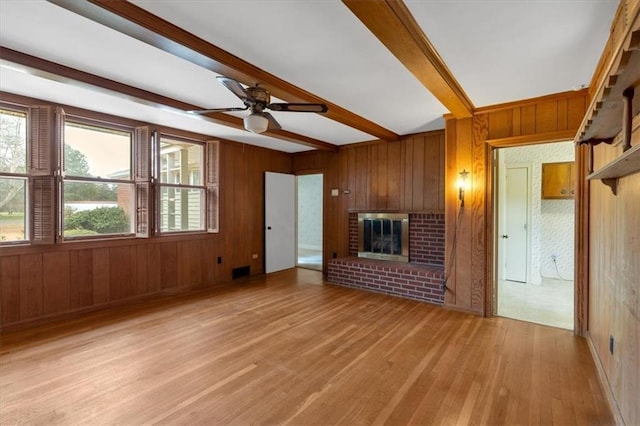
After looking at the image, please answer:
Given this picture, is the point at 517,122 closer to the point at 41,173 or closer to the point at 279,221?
the point at 279,221

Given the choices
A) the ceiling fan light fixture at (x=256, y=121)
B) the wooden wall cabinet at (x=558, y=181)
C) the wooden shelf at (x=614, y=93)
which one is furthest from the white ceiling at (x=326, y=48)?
the wooden wall cabinet at (x=558, y=181)

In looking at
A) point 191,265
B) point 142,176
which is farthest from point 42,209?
point 191,265

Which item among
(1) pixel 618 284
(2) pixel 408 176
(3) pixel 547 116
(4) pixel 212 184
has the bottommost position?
(1) pixel 618 284

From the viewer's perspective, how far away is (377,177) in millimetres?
5438

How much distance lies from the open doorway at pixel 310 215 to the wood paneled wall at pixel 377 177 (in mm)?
2095

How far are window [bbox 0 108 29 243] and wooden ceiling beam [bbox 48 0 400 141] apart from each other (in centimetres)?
238

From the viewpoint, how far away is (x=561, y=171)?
16.6 feet

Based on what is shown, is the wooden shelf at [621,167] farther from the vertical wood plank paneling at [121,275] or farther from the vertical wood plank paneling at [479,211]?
the vertical wood plank paneling at [121,275]

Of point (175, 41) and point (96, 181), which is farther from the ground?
point (175, 41)

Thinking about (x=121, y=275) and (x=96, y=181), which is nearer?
(x=96, y=181)

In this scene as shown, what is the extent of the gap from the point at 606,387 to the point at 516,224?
3.62 metres

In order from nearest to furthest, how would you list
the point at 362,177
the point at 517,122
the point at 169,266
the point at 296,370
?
the point at 296,370, the point at 517,122, the point at 169,266, the point at 362,177

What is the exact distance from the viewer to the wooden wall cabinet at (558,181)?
500 cm

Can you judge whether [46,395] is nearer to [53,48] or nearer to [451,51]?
[53,48]
